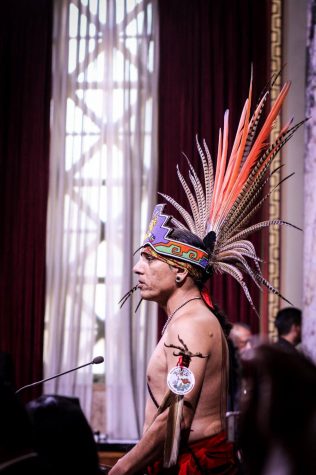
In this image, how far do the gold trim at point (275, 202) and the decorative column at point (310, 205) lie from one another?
144cm

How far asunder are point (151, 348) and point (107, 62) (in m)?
2.57

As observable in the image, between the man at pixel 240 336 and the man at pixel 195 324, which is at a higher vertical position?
the man at pixel 195 324

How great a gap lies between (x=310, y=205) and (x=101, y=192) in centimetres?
273

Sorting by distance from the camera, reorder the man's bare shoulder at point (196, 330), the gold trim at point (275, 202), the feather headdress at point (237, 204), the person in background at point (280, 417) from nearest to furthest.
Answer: the person in background at point (280, 417), the man's bare shoulder at point (196, 330), the feather headdress at point (237, 204), the gold trim at point (275, 202)

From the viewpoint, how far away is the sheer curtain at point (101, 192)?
25.7 feet

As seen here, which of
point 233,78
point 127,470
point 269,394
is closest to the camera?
point 269,394

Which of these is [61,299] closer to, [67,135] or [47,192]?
[47,192]

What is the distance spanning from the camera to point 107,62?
808 cm

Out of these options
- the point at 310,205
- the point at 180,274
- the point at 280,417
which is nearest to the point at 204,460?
the point at 180,274

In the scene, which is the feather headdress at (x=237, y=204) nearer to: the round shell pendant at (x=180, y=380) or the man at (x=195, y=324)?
the man at (x=195, y=324)

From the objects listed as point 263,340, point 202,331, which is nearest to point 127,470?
point 202,331

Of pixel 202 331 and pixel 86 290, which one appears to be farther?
pixel 86 290

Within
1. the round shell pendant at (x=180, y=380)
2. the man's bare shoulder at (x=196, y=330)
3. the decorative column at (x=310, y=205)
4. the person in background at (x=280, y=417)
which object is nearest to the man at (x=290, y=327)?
the decorative column at (x=310, y=205)

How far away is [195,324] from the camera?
335cm
